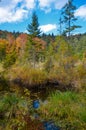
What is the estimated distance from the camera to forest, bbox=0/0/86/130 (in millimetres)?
8492

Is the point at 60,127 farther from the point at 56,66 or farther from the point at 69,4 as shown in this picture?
the point at 69,4

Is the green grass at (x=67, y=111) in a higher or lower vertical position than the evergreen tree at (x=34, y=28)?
lower

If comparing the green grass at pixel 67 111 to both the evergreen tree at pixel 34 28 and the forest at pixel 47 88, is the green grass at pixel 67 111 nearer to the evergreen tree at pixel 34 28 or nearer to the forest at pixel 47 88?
the forest at pixel 47 88

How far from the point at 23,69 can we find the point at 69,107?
13.9 m

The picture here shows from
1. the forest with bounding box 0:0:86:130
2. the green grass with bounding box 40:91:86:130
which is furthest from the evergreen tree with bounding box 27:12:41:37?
the green grass with bounding box 40:91:86:130

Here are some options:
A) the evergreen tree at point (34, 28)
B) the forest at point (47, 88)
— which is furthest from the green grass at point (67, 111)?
the evergreen tree at point (34, 28)

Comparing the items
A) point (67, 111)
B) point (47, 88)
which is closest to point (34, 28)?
point (47, 88)

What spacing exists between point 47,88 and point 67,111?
10.6 m

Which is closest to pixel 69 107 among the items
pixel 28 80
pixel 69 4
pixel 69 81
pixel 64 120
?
pixel 64 120

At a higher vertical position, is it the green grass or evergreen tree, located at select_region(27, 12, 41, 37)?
evergreen tree, located at select_region(27, 12, 41, 37)

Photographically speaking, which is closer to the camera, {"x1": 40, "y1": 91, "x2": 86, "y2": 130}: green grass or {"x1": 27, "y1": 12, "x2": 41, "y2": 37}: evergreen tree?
{"x1": 40, "y1": 91, "x2": 86, "y2": 130}: green grass

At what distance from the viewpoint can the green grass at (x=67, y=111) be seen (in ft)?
28.8

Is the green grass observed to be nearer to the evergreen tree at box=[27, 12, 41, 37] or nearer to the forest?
the forest

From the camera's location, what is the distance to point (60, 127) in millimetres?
9109
